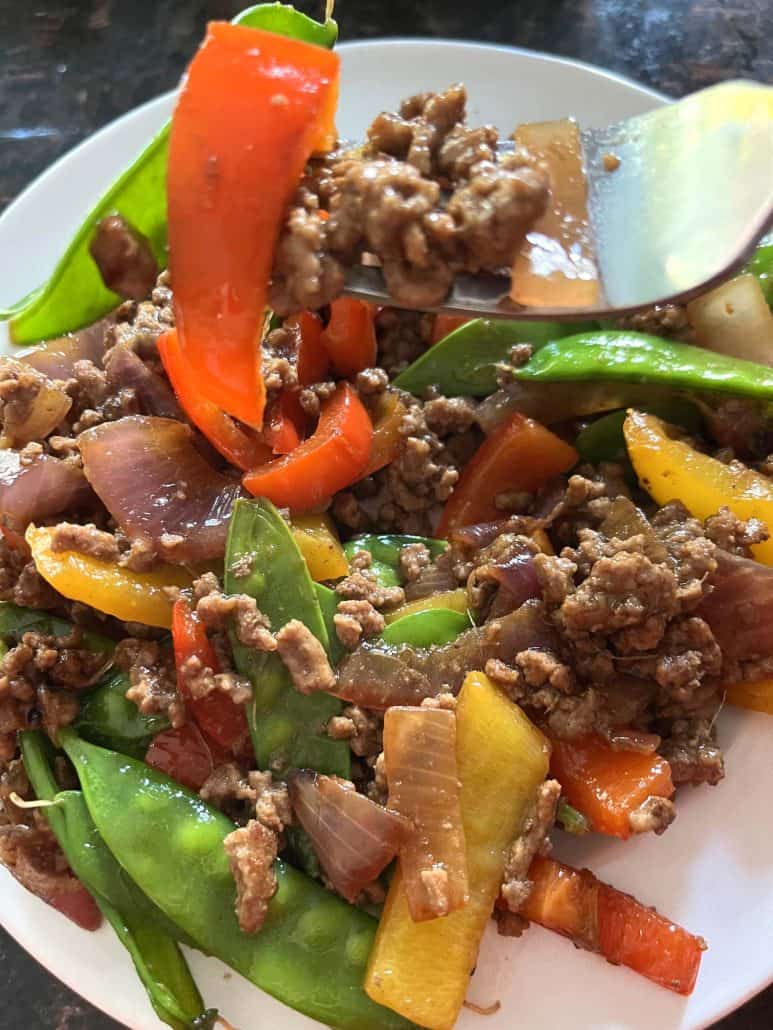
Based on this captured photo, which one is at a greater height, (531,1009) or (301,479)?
(301,479)

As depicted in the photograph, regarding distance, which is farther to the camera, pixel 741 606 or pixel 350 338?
pixel 350 338

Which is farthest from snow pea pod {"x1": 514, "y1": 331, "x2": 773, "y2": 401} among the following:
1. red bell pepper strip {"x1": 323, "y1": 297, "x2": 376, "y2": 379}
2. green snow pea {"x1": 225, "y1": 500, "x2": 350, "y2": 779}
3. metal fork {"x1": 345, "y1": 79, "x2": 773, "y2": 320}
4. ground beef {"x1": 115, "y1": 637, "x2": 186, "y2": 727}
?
ground beef {"x1": 115, "y1": 637, "x2": 186, "y2": 727}

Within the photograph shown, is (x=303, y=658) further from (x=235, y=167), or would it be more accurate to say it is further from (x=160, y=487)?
(x=235, y=167)

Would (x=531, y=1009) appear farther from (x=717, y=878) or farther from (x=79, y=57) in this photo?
(x=79, y=57)

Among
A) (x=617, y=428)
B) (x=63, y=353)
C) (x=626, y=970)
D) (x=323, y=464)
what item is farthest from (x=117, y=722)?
(x=617, y=428)

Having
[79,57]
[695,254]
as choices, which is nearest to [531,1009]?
[695,254]

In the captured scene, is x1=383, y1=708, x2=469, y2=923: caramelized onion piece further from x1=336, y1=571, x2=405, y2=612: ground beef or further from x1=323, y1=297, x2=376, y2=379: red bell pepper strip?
x1=323, y1=297, x2=376, y2=379: red bell pepper strip
